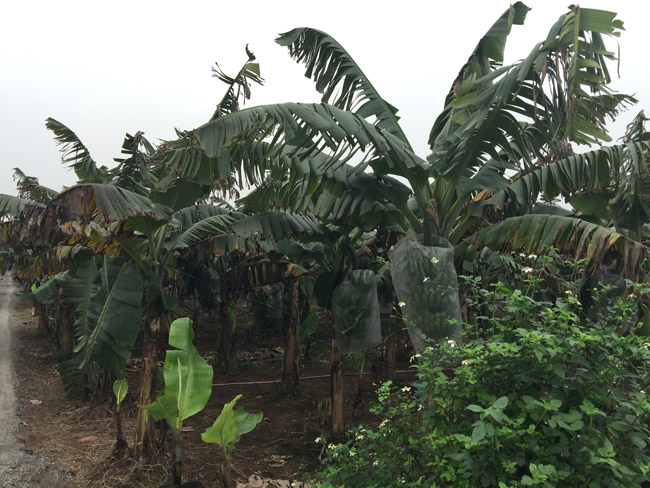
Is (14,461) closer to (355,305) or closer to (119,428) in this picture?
(119,428)

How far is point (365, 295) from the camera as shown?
555cm

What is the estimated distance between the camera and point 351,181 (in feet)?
15.5

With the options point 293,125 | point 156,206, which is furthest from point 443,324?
point 156,206

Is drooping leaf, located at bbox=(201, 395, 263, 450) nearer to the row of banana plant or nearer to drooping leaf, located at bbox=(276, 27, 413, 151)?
the row of banana plant

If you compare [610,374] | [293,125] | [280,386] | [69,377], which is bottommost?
[280,386]

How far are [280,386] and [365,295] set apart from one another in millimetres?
4101

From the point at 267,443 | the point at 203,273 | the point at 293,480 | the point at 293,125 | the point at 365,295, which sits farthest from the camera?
the point at 203,273

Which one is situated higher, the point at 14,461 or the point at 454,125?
the point at 454,125

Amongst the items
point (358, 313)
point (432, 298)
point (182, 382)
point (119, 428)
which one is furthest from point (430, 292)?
point (119, 428)

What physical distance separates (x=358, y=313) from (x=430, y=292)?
1431 mm

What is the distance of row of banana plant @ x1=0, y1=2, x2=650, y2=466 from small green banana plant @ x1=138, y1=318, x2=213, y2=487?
92 centimetres

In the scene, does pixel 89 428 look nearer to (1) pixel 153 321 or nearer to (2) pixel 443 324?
(1) pixel 153 321

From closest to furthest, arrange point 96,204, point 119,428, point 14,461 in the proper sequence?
point 96,204 < point 119,428 < point 14,461

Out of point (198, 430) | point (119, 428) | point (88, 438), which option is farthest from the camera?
point (198, 430)
